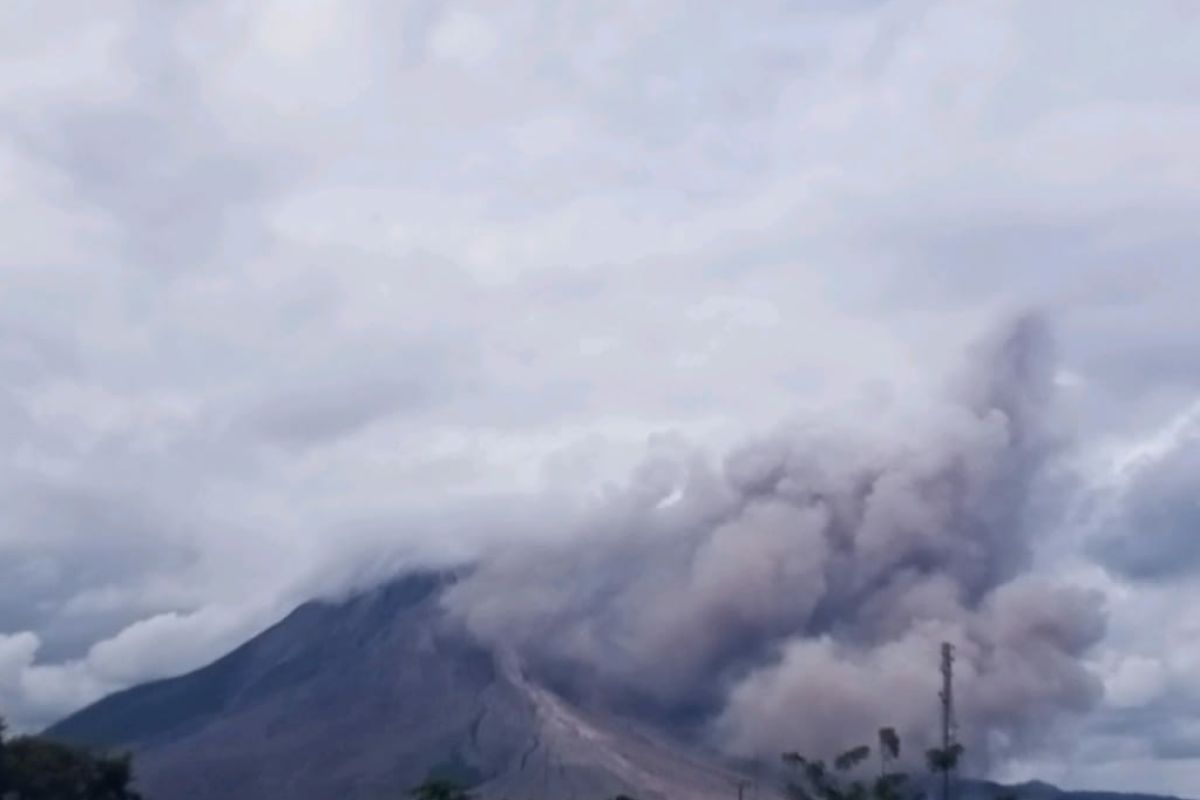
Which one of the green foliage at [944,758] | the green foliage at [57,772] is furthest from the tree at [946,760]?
the green foliage at [57,772]

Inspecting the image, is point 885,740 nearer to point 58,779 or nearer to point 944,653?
point 944,653

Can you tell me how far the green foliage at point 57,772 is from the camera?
87.9 m

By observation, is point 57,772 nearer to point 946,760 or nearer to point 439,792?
point 439,792

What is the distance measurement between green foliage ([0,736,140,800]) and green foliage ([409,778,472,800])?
19.4 meters

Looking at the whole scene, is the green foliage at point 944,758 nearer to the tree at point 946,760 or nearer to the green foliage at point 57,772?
the tree at point 946,760

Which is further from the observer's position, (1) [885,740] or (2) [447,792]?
(1) [885,740]

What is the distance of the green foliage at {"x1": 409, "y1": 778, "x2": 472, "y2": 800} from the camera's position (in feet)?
254

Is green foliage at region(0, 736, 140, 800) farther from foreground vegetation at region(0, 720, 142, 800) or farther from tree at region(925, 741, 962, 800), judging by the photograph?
tree at region(925, 741, 962, 800)

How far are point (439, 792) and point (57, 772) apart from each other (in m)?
22.3

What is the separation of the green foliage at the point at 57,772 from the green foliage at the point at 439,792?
19392mm

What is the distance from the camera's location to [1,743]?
3561 inches

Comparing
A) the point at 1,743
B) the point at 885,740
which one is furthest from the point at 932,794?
the point at 1,743

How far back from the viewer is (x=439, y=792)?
7775 cm

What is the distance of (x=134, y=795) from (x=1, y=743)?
25.0ft
